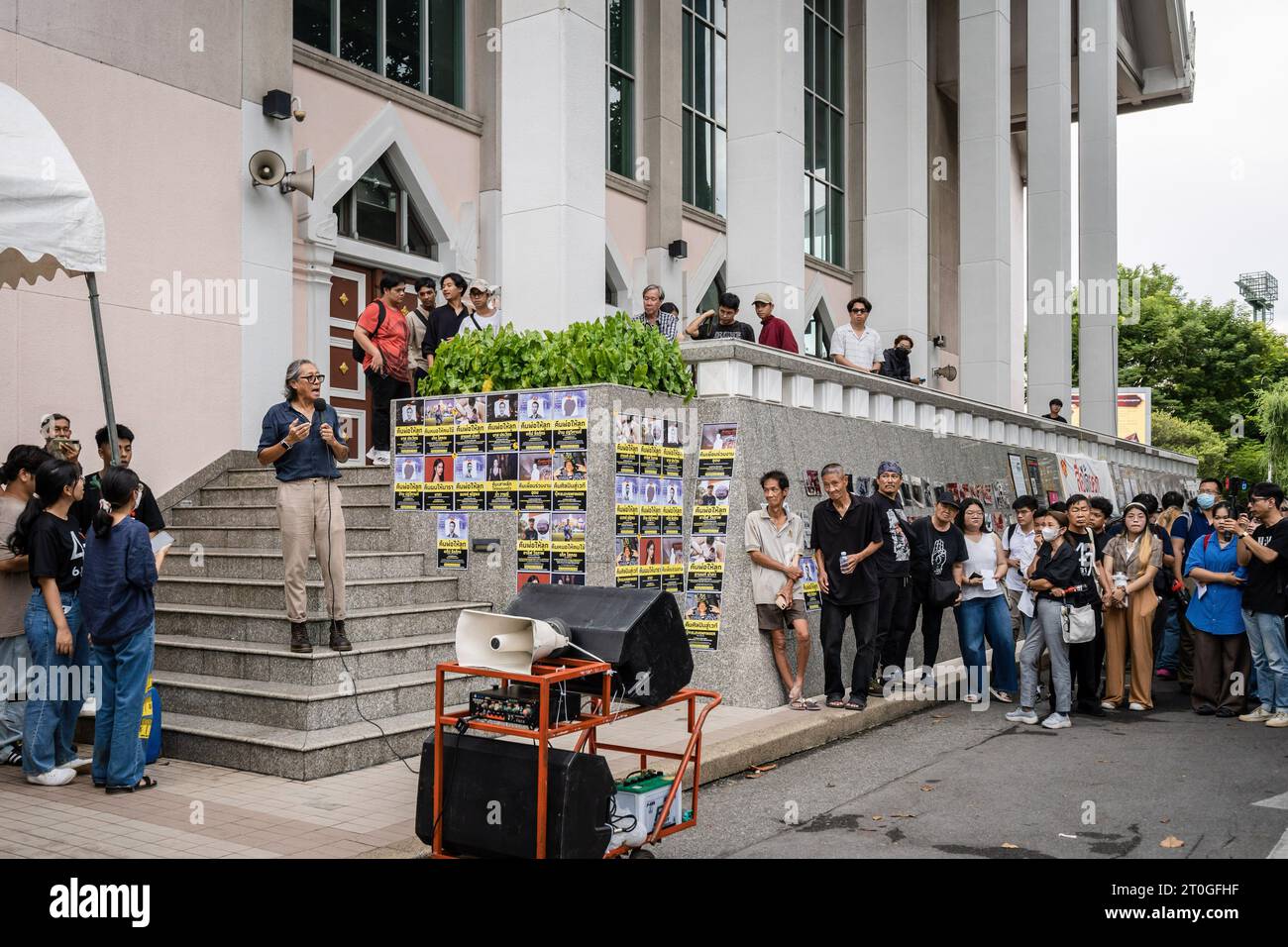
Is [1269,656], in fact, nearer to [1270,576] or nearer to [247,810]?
[1270,576]

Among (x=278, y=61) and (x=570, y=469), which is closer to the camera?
(x=570, y=469)

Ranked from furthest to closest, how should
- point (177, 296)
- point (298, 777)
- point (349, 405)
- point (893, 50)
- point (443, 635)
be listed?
1. point (893, 50)
2. point (349, 405)
3. point (177, 296)
4. point (443, 635)
5. point (298, 777)

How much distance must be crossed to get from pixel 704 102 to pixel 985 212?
587 cm

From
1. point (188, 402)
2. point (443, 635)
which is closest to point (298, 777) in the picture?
point (443, 635)

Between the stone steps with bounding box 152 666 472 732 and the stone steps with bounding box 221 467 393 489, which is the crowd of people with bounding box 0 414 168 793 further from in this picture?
the stone steps with bounding box 221 467 393 489

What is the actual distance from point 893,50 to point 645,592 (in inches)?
594

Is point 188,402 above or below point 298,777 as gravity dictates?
above

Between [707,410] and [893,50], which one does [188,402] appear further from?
[893,50]

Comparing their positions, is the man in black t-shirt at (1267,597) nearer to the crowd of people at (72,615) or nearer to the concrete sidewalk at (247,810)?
the concrete sidewalk at (247,810)

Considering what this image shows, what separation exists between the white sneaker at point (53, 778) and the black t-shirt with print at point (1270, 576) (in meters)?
9.25

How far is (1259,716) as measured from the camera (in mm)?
9875

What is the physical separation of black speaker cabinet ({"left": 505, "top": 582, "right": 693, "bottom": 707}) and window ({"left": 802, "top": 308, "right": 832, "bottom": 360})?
20.4 m

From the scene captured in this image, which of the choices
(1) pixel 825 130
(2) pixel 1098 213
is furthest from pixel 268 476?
(2) pixel 1098 213
